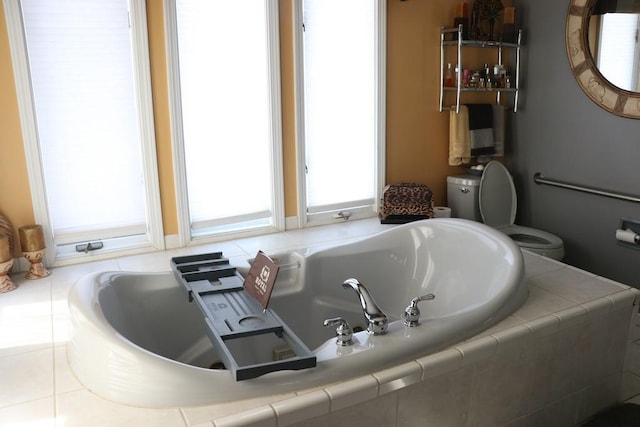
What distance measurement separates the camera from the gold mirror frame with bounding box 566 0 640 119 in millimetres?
2920

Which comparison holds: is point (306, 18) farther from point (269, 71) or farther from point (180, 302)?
point (180, 302)

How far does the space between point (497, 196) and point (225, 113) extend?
183cm

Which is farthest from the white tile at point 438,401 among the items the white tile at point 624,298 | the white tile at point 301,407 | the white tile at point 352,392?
the white tile at point 624,298

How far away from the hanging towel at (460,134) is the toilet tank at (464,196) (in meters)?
0.16

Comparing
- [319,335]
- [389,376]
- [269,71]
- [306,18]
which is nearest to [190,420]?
[389,376]

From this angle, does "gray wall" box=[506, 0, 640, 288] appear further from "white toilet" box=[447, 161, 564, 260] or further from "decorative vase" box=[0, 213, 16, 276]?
"decorative vase" box=[0, 213, 16, 276]

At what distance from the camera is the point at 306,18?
300cm

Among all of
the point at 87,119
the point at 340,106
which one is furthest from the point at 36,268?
the point at 340,106

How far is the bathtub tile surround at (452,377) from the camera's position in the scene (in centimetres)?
144

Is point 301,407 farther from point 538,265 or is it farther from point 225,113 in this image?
point 225,113

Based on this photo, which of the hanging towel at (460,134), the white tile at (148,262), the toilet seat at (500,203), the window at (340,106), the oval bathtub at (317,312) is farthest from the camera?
the hanging towel at (460,134)

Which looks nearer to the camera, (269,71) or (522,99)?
(269,71)

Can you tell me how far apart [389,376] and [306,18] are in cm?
216

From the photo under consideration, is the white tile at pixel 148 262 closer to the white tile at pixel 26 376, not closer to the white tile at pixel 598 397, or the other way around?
the white tile at pixel 26 376
